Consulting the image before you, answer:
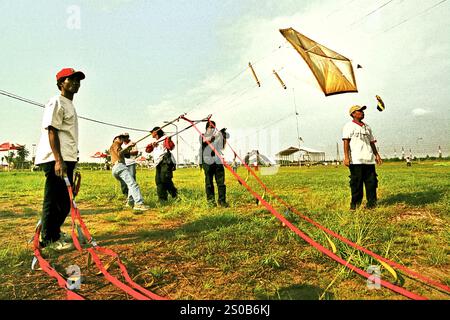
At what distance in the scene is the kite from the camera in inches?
269

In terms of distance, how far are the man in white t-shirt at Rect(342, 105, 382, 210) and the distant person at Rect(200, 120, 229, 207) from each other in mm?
2573

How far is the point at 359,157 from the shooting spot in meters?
5.30

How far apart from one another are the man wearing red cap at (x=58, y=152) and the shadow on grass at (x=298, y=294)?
7.86 ft

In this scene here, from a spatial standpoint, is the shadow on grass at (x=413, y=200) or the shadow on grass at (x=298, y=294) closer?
the shadow on grass at (x=298, y=294)

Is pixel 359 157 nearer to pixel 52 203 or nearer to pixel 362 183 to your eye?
pixel 362 183

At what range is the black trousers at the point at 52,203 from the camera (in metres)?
3.09

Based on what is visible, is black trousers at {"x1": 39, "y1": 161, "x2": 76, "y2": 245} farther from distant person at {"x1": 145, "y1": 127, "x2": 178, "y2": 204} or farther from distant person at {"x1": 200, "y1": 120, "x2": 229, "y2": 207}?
distant person at {"x1": 145, "y1": 127, "x2": 178, "y2": 204}

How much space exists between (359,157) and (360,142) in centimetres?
29

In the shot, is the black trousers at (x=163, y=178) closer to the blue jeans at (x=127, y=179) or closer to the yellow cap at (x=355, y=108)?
the blue jeans at (x=127, y=179)

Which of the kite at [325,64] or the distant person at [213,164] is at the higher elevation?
the kite at [325,64]

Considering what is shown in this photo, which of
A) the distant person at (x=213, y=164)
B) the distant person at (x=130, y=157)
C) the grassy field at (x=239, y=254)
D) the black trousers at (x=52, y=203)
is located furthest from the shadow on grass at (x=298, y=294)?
the distant person at (x=130, y=157)

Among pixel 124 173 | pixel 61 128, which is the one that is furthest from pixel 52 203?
pixel 124 173

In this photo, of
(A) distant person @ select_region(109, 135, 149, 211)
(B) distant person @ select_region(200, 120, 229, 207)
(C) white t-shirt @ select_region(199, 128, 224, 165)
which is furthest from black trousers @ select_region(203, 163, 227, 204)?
(A) distant person @ select_region(109, 135, 149, 211)
